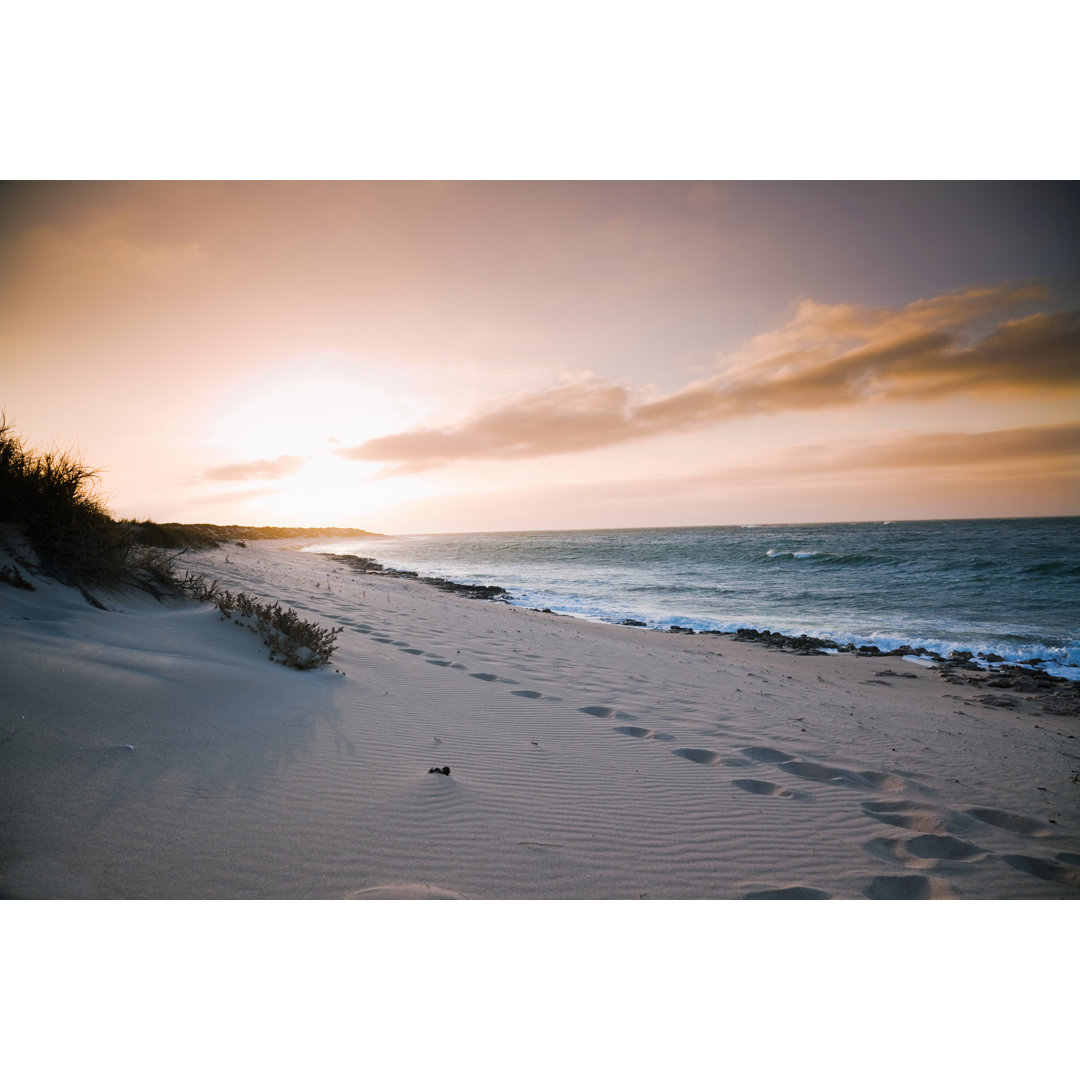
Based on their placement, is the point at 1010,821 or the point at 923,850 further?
the point at 1010,821

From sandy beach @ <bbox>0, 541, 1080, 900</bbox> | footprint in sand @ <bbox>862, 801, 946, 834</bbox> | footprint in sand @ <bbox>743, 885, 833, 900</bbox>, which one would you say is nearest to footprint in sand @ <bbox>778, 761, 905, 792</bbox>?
sandy beach @ <bbox>0, 541, 1080, 900</bbox>

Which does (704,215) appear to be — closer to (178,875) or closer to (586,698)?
(586,698)

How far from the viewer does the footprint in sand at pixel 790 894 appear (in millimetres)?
2824

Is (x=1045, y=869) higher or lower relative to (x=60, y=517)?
lower

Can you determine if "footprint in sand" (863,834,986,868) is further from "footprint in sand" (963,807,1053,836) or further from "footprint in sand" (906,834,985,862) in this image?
"footprint in sand" (963,807,1053,836)

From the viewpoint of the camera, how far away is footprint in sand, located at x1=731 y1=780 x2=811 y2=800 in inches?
152

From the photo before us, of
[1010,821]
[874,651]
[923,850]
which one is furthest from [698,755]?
[874,651]

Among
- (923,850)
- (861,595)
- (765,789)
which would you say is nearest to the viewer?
(923,850)

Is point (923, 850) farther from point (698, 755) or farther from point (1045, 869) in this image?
point (698, 755)

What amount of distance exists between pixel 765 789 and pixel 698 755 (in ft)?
2.17

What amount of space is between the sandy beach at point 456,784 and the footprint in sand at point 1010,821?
17mm

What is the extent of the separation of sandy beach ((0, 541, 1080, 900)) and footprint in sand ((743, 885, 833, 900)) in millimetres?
12

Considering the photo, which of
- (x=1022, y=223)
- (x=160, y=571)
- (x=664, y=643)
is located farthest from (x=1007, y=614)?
(x=160, y=571)

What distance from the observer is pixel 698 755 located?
4523 mm
